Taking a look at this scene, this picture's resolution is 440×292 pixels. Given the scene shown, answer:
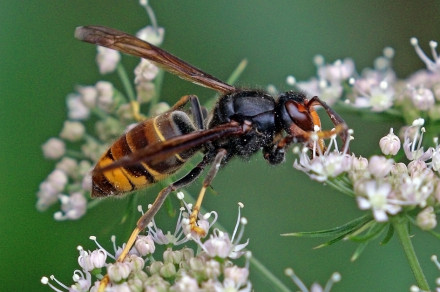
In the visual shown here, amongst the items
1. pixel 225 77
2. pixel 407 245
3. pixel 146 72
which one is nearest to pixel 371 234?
pixel 407 245

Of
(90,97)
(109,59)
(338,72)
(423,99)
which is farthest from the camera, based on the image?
(338,72)

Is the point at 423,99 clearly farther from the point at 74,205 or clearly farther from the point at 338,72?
the point at 74,205

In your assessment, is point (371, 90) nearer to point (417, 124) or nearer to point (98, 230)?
point (417, 124)

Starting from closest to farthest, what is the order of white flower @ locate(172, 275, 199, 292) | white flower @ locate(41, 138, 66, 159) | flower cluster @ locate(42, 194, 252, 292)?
white flower @ locate(172, 275, 199, 292), flower cluster @ locate(42, 194, 252, 292), white flower @ locate(41, 138, 66, 159)

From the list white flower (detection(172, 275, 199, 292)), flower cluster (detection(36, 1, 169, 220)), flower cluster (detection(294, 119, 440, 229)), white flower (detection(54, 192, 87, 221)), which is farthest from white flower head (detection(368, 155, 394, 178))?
white flower (detection(54, 192, 87, 221))

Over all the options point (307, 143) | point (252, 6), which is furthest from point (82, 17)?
point (307, 143)

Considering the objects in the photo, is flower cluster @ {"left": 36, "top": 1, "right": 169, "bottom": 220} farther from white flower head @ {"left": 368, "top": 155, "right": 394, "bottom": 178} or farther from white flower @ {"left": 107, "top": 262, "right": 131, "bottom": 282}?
white flower head @ {"left": 368, "top": 155, "right": 394, "bottom": 178}
